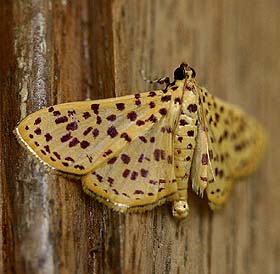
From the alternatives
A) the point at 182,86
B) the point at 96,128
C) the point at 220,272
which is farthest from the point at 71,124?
the point at 220,272

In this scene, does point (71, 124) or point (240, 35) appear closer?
point (71, 124)

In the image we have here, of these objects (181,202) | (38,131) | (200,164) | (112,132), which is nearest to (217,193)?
(200,164)

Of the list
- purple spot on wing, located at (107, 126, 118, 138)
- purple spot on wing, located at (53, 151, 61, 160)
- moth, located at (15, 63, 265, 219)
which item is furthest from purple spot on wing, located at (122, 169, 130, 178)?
purple spot on wing, located at (53, 151, 61, 160)

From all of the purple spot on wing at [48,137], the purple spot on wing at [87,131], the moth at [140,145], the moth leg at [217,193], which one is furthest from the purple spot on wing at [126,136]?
the moth leg at [217,193]

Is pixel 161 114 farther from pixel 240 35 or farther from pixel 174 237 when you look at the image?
pixel 240 35

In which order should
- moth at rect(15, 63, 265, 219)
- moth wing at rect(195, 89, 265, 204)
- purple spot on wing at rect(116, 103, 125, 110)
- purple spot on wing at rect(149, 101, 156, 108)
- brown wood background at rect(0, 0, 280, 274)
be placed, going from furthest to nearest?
1. moth wing at rect(195, 89, 265, 204)
2. purple spot on wing at rect(149, 101, 156, 108)
3. purple spot on wing at rect(116, 103, 125, 110)
4. moth at rect(15, 63, 265, 219)
5. brown wood background at rect(0, 0, 280, 274)

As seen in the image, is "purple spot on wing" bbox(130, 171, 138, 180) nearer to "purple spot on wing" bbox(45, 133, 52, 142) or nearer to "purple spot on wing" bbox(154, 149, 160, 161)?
"purple spot on wing" bbox(154, 149, 160, 161)
